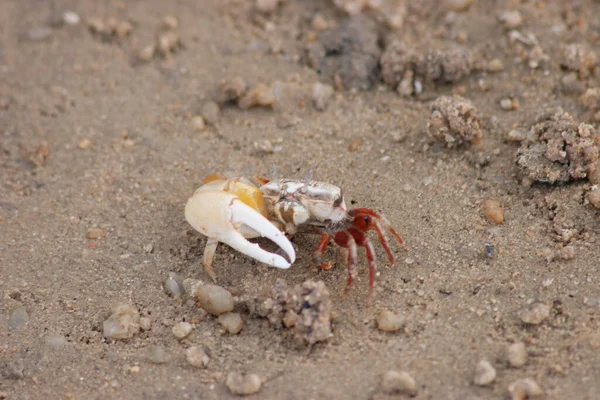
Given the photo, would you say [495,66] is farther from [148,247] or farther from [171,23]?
[148,247]

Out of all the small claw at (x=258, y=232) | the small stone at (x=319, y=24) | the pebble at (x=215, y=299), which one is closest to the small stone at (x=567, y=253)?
the small claw at (x=258, y=232)

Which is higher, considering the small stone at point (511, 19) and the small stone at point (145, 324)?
the small stone at point (511, 19)

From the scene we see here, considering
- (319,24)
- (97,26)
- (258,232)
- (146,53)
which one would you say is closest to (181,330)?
(258,232)

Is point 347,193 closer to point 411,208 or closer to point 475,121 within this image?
point 411,208

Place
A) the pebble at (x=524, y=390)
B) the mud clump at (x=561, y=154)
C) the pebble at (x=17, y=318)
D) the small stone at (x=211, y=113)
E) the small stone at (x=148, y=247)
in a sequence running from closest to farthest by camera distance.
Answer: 1. the pebble at (x=524, y=390)
2. the pebble at (x=17, y=318)
3. the mud clump at (x=561, y=154)
4. the small stone at (x=148, y=247)
5. the small stone at (x=211, y=113)

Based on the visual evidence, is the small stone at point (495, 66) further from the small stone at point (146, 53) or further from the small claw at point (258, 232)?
the small stone at point (146, 53)

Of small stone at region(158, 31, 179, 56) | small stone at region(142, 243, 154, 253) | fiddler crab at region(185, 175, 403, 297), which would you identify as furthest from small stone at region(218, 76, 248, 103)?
small stone at region(142, 243, 154, 253)
